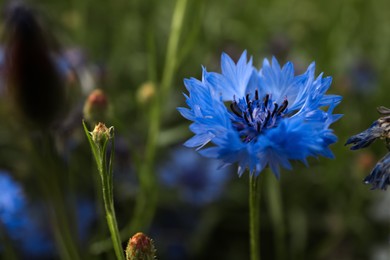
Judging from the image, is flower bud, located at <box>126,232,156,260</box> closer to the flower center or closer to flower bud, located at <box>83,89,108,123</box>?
the flower center

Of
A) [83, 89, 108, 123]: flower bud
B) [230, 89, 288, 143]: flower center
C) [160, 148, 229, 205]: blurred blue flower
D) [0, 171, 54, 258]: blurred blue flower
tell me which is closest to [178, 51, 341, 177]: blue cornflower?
[230, 89, 288, 143]: flower center

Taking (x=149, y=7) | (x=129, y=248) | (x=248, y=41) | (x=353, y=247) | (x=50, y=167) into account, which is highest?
(x=149, y=7)

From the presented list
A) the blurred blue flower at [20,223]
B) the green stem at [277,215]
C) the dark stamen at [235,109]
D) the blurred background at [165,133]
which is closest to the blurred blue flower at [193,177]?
the blurred background at [165,133]

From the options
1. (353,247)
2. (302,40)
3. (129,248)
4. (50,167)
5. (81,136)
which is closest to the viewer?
(129,248)

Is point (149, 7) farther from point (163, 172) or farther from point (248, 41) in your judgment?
point (163, 172)

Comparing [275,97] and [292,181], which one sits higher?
[292,181]

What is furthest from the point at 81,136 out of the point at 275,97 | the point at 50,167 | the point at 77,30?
the point at 275,97

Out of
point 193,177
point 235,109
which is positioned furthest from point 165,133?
point 235,109

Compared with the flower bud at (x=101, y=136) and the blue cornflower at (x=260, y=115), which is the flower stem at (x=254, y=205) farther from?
the flower bud at (x=101, y=136)
